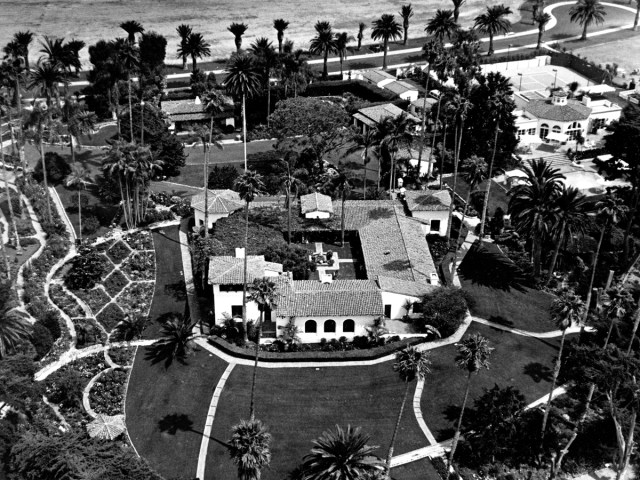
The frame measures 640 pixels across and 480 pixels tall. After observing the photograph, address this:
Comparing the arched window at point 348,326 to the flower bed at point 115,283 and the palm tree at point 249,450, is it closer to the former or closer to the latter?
the palm tree at point 249,450

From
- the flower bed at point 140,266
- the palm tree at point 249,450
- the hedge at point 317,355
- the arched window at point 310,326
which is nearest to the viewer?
the palm tree at point 249,450

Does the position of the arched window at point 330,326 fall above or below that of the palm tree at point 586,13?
below

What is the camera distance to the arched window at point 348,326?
81312 millimetres

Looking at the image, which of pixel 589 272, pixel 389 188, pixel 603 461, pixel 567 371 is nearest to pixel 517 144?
pixel 389 188

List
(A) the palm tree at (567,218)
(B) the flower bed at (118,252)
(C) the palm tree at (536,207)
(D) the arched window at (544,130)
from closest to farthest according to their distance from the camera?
→ 1. (A) the palm tree at (567,218)
2. (C) the palm tree at (536,207)
3. (B) the flower bed at (118,252)
4. (D) the arched window at (544,130)

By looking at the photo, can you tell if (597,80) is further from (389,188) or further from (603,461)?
(603,461)

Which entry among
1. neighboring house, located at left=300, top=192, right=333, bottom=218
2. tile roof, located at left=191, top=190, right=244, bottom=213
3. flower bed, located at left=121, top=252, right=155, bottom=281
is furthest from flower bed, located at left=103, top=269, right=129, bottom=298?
neighboring house, located at left=300, top=192, right=333, bottom=218

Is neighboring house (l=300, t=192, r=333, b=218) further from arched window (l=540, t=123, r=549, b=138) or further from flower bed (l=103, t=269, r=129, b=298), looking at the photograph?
arched window (l=540, t=123, r=549, b=138)

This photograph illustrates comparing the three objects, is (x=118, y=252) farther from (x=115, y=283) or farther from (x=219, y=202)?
(x=219, y=202)

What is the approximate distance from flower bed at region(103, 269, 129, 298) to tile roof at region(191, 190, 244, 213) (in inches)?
581

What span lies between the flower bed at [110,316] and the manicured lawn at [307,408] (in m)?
16.8

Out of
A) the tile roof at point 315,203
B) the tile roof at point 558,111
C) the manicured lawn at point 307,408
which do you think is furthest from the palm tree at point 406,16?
the manicured lawn at point 307,408

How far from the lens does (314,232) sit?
9988 centimetres

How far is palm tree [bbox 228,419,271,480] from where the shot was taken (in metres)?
55.2
